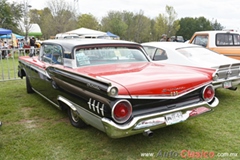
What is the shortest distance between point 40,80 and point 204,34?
605 centimetres

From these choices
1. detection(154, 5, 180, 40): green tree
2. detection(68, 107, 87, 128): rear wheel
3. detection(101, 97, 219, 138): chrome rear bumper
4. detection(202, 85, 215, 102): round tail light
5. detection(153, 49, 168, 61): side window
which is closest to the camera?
detection(101, 97, 219, 138): chrome rear bumper

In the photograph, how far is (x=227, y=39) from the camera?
802cm

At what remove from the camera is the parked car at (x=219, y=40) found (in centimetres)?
738

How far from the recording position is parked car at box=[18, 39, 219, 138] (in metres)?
2.47

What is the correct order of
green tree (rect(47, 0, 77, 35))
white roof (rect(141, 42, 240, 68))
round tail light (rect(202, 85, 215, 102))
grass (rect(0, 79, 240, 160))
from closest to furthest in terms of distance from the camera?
grass (rect(0, 79, 240, 160)), round tail light (rect(202, 85, 215, 102)), white roof (rect(141, 42, 240, 68)), green tree (rect(47, 0, 77, 35))

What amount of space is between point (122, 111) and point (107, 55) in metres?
1.62

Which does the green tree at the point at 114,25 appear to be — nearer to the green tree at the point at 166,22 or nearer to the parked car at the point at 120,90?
the green tree at the point at 166,22

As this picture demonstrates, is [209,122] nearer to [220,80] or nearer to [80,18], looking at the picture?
[220,80]

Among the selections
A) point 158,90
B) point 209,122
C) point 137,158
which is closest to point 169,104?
point 158,90

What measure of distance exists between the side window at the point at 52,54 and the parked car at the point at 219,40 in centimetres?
551

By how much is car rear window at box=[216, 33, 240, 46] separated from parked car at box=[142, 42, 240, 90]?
235 centimetres

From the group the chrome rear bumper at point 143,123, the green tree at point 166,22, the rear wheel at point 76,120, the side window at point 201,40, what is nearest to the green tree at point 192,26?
the green tree at point 166,22

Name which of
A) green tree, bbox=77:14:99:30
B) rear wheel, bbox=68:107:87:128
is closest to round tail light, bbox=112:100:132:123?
rear wheel, bbox=68:107:87:128

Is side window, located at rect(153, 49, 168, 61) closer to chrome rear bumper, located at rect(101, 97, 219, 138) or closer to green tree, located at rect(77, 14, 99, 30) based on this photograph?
chrome rear bumper, located at rect(101, 97, 219, 138)
